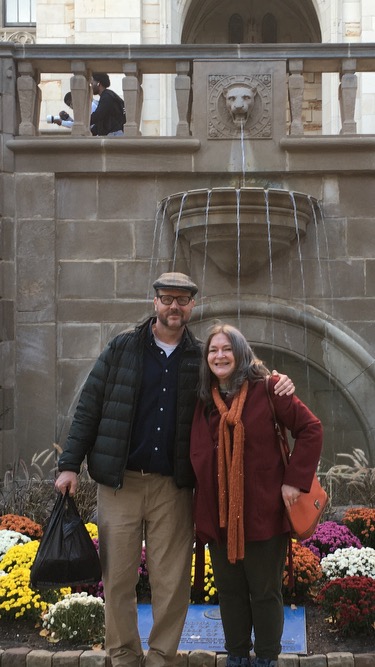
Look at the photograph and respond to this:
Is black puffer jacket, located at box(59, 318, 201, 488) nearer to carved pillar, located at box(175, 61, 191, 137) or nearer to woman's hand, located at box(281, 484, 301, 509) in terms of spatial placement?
woman's hand, located at box(281, 484, 301, 509)

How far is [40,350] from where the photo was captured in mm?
8016

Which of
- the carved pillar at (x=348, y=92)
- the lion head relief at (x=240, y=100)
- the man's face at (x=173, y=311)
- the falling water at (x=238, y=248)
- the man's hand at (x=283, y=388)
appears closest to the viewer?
the man's hand at (x=283, y=388)

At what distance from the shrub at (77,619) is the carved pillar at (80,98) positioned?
453 centimetres

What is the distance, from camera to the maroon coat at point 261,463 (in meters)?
3.96

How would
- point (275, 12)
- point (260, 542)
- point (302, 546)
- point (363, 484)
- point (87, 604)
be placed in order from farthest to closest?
point (275, 12)
point (363, 484)
point (302, 546)
point (87, 604)
point (260, 542)

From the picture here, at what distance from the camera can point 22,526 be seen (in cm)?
620

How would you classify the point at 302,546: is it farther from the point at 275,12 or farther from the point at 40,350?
the point at 275,12

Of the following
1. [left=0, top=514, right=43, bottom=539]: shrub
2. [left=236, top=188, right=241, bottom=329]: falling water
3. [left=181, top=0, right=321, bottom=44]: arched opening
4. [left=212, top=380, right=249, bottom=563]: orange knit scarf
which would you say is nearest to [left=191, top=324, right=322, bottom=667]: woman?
[left=212, top=380, right=249, bottom=563]: orange knit scarf

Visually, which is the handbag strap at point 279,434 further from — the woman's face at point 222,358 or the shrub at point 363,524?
the shrub at point 363,524

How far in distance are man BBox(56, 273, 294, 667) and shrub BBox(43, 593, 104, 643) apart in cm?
61

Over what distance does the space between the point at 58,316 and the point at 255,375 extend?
4260 mm

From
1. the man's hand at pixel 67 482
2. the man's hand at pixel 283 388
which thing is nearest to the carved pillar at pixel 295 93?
the man's hand at pixel 283 388

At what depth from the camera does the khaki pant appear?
420 centimetres

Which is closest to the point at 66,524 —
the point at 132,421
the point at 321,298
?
the point at 132,421
